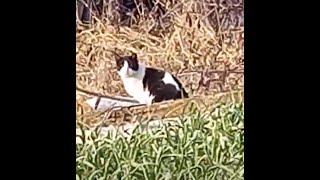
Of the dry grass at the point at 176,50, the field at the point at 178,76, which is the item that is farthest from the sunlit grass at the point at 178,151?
the dry grass at the point at 176,50

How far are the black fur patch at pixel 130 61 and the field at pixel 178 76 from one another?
0.05 feet

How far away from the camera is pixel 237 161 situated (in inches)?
64.4

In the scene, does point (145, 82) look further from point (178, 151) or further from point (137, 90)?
point (178, 151)

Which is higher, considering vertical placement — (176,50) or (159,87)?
(176,50)

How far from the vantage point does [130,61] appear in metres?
1.59

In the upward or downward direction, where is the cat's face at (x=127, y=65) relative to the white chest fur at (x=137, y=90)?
upward

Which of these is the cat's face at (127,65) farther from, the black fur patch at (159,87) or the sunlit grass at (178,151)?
the sunlit grass at (178,151)

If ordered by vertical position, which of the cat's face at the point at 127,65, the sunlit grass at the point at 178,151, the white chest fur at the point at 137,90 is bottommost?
the sunlit grass at the point at 178,151

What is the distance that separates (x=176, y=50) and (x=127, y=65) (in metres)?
0.16

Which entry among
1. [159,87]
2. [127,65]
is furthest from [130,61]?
[159,87]

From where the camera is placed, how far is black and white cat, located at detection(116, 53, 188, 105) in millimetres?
1587

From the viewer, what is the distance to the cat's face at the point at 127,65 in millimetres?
1582
